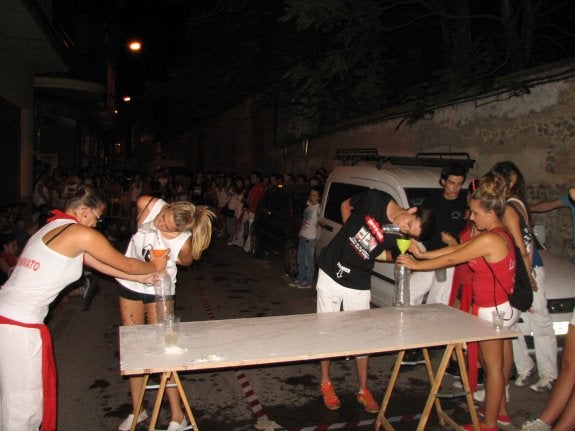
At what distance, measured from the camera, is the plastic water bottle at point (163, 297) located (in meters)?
3.44

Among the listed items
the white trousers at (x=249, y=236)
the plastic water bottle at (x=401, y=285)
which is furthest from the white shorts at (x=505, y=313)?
the white trousers at (x=249, y=236)

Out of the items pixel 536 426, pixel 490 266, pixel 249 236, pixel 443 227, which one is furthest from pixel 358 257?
pixel 249 236

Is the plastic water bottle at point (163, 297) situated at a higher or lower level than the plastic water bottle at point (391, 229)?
lower

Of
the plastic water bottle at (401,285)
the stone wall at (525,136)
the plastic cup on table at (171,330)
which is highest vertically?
the stone wall at (525,136)

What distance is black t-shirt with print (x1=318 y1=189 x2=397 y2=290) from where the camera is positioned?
4262 millimetres

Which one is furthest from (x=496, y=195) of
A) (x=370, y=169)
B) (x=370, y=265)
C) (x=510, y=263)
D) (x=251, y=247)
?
(x=251, y=247)

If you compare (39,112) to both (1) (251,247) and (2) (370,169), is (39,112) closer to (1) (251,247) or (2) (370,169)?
(1) (251,247)

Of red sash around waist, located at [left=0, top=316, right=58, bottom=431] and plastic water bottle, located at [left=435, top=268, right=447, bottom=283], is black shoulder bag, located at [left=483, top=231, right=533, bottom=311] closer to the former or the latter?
plastic water bottle, located at [left=435, top=268, right=447, bottom=283]

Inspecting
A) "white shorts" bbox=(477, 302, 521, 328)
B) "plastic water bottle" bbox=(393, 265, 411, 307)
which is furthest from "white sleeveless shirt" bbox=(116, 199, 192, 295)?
"white shorts" bbox=(477, 302, 521, 328)

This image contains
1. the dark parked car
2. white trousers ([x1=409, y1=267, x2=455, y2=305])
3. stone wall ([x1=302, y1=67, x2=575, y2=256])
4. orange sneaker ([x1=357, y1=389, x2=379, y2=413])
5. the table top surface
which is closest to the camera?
the table top surface

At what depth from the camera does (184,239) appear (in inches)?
157

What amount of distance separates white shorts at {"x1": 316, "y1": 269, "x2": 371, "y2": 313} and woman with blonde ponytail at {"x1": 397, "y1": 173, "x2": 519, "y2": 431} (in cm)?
58

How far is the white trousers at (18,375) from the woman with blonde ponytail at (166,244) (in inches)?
38.0

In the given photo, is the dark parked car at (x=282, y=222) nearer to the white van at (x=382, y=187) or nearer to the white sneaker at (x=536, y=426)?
the white van at (x=382, y=187)
